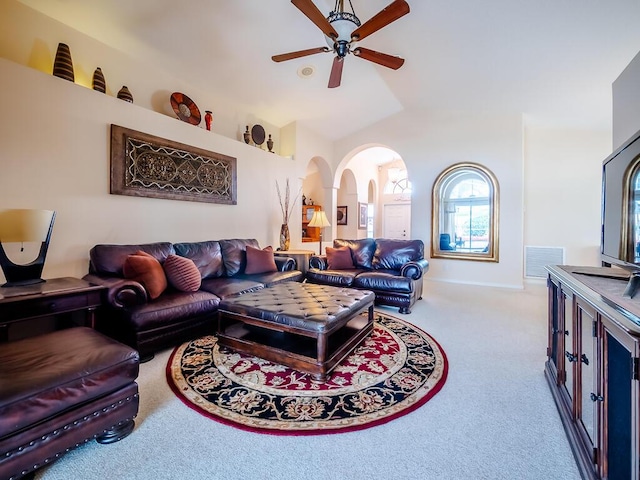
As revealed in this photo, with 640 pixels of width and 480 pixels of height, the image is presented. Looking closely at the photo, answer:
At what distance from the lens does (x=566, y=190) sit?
5293mm

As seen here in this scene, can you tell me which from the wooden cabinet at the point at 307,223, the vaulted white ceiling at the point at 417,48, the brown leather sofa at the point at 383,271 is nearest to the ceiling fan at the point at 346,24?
the vaulted white ceiling at the point at 417,48

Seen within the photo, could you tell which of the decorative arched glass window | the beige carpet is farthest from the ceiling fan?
the decorative arched glass window

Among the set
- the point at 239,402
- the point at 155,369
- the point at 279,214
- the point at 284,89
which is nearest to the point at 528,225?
the point at 279,214

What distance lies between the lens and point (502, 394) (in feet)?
6.30

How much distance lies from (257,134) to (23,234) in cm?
359

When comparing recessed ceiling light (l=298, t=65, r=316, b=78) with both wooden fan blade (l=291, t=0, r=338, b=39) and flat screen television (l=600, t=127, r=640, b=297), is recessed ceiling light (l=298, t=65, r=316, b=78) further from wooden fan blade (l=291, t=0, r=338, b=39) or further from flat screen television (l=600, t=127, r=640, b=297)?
flat screen television (l=600, t=127, r=640, b=297)

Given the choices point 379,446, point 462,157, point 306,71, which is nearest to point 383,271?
point 379,446

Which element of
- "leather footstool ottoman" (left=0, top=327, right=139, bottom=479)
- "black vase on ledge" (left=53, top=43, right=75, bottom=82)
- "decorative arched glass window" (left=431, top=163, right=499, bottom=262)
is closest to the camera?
"leather footstool ottoman" (left=0, top=327, right=139, bottom=479)

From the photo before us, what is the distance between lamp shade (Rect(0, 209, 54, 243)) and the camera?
6.77ft

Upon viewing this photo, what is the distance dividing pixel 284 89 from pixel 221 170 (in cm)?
165

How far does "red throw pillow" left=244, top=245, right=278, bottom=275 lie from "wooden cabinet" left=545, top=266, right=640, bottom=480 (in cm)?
310

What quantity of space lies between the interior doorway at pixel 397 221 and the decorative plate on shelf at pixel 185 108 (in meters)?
7.05

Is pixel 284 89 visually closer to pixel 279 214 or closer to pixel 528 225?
pixel 279 214

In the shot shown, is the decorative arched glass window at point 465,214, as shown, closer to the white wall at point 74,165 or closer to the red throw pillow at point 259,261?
the red throw pillow at point 259,261
